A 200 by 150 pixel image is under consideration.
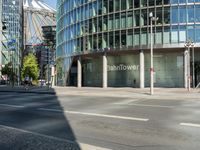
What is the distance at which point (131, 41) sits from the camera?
46.3 metres

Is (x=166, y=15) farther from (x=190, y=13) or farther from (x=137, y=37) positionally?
(x=137, y=37)

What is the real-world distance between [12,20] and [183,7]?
261 ft

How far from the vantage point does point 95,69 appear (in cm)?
5441

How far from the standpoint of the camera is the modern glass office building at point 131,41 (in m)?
43.7

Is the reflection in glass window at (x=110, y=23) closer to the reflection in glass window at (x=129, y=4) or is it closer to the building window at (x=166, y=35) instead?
the reflection in glass window at (x=129, y=4)

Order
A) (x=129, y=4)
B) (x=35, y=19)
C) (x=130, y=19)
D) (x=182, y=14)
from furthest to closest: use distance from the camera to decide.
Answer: (x=35, y=19) < (x=129, y=4) < (x=130, y=19) < (x=182, y=14)

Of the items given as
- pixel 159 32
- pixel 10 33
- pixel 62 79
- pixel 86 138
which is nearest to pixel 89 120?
pixel 86 138

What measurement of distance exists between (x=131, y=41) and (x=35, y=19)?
107 metres

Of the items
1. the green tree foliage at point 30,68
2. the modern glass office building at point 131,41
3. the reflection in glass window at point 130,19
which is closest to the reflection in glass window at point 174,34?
the modern glass office building at point 131,41

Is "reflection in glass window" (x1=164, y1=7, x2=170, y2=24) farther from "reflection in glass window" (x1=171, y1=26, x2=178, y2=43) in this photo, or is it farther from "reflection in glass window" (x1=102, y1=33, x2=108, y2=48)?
"reflection in glass window" (x1=102, y1=33, x2=108, y2=48)

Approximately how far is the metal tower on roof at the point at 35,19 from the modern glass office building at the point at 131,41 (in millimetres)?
85303

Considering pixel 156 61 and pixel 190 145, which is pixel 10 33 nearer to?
pixel 156 61

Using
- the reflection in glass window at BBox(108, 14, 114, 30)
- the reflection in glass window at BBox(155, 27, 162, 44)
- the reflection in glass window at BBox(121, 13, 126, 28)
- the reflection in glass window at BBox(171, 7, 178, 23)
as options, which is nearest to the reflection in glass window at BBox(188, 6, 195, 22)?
the reflection in glass window at BBox(171, 7, 178, 23)

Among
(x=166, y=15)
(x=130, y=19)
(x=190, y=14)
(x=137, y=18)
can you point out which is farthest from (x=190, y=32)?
(x=130, y=19)
